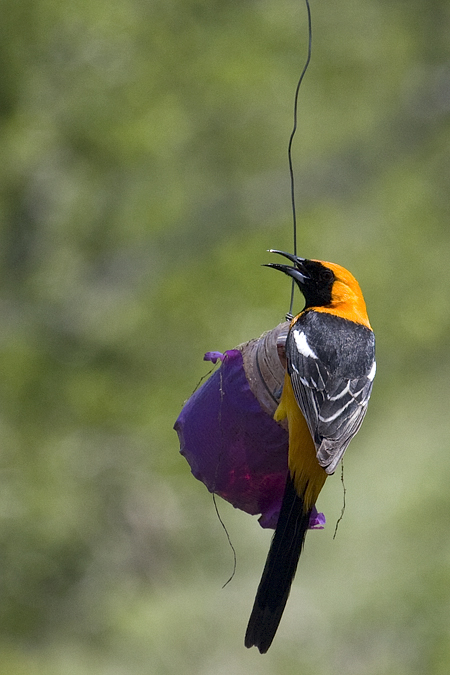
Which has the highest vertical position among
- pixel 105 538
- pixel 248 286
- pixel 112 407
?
pixel 248 286

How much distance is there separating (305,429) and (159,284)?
688cm

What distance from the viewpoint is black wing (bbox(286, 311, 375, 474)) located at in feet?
10.0

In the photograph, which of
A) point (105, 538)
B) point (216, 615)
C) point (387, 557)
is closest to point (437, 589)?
point (387, 557)

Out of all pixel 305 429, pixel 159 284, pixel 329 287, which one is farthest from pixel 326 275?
pixel 159 284

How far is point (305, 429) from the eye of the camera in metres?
3.16

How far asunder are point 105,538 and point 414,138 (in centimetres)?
609

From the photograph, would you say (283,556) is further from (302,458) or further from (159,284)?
(159,284)

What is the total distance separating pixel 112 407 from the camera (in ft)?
31.3

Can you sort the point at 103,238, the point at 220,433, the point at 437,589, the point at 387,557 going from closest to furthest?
the point at 220,433, the point at 103,238, the point at 437,589, the point at 387,557

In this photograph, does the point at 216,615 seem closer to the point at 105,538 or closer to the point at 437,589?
the point at 105,538

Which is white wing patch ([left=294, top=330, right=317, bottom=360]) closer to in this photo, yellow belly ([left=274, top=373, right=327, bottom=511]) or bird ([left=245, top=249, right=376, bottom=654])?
bird ([left=245, top=249, right=376, bottom=654])

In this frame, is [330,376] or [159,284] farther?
[159,284]

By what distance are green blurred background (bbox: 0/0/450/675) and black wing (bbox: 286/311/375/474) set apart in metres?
5.76

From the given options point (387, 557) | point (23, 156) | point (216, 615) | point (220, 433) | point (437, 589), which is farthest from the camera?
point (387, 557)
